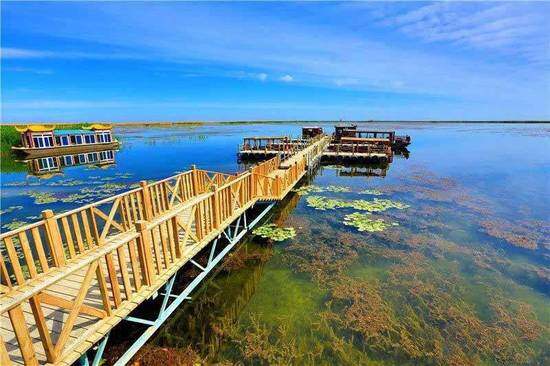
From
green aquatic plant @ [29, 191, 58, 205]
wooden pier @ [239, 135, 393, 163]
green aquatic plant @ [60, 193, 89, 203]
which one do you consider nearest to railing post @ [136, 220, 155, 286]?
green aquatic plant @ [60, 193, 89, 203]

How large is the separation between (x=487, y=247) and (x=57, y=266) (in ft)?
48.5

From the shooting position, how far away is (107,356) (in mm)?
6062

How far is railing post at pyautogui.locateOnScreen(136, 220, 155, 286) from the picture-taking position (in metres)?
5.49

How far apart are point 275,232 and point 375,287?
5.05 m

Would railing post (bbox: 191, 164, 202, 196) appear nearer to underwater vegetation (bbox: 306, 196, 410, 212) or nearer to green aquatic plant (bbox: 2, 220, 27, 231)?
underwater vegetation (bbox: 306, 196, 410, 212)

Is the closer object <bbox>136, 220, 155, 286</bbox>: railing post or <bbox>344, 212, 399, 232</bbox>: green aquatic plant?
<bbox>136, 220, 155, 286</bbox>: railing post

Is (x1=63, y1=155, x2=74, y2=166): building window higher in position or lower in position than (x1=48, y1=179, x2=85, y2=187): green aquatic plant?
higher

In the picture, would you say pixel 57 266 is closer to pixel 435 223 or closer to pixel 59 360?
pixel 59 360

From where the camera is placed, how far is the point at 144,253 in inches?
221

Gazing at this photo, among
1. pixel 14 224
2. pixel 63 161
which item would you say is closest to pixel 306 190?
pixel 14 224

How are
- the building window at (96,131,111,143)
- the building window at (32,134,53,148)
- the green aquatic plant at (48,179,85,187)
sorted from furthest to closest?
the building window at (96,131,111,143)
the building window at (32,134,53,148)
the green aquatic plant at (48,179,85,187)

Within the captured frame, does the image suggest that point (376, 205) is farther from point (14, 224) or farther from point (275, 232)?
point (14, 224)

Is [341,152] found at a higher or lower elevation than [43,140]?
lower

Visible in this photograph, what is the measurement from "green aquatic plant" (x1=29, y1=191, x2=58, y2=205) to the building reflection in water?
8.50 m
